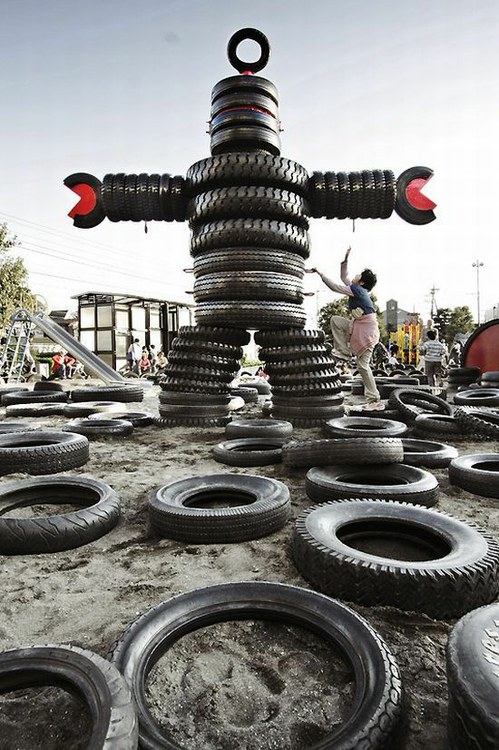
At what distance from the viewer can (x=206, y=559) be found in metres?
1.86

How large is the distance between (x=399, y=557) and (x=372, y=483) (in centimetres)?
95

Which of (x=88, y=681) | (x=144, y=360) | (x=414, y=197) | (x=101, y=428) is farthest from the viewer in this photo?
(x=144, y=360)

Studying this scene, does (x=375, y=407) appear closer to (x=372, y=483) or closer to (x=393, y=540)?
(x=372, y=483)

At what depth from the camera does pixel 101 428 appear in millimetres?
4316

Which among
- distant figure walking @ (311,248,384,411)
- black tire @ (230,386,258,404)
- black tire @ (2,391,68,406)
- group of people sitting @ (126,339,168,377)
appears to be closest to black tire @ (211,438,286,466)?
distant figure walking @ (311,248,384,411)

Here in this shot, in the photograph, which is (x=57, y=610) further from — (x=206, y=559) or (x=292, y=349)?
(x=292, y=349)

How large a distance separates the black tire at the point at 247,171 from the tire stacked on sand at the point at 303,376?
161 centimetres

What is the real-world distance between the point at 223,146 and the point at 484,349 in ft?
24.2

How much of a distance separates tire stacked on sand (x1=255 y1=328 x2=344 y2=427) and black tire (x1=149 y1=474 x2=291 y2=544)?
246cm

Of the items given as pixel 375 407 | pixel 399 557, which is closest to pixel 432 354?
pixel 375 407

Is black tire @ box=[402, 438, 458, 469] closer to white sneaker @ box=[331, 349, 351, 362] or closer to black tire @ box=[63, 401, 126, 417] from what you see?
white sneaker @ box=[331, 349, 351, 362]

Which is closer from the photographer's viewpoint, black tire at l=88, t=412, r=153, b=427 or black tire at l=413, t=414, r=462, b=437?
black tire at l=413, t=414, r=462, b=437

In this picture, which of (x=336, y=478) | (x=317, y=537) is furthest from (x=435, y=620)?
(x=336, y=478)

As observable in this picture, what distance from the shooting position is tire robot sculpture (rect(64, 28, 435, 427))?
4727 millimetres
